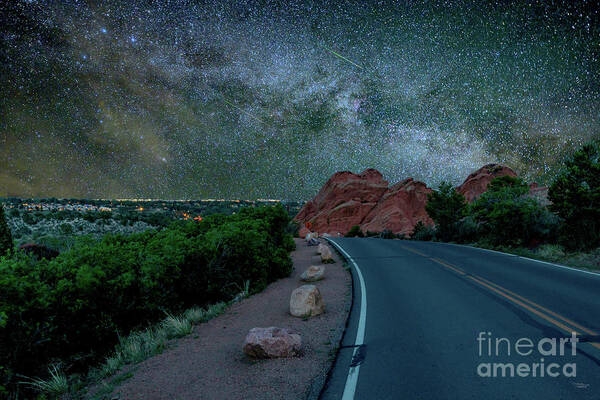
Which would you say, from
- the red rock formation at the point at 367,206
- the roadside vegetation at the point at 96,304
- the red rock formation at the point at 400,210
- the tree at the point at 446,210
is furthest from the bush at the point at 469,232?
the red rock formation at the point at 400,210

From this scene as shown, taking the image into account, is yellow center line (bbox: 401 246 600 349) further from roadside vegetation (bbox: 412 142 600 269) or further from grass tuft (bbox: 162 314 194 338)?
grass tuft (bbox: 162 314 194 338)

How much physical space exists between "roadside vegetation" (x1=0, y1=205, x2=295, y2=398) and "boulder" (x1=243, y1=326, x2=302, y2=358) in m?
2.07

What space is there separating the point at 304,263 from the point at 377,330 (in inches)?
398

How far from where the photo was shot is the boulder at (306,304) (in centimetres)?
718

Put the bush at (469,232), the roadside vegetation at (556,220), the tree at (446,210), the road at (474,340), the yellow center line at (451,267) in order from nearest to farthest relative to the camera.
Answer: the road at (474,340)
the yellow center line at (451,267)
the roadside vegetation at (556,220)
the bush at (469,232)
the tree at (446,210)

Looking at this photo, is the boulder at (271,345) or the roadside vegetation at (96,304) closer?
the roadside vegetation at (96,304)

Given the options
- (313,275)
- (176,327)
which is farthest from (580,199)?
(176,327)

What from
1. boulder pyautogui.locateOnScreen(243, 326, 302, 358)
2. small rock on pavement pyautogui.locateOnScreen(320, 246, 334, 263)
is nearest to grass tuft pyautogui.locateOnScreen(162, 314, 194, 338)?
boulder pyautogui.locateOnScreen(243, 326, 302, 358)

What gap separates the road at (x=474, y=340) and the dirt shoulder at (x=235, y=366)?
0.36 meters

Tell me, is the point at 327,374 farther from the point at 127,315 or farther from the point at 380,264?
the point at 380,264

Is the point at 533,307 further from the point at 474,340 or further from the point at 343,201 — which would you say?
the point at 343,201

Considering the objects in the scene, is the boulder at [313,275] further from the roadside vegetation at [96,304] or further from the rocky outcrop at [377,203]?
the rocky outcrop at [377,203]

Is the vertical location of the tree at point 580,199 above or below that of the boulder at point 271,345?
above

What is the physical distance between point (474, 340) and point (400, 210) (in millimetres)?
58469
